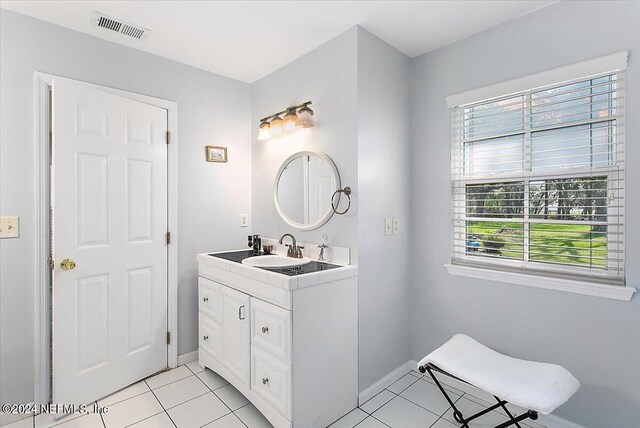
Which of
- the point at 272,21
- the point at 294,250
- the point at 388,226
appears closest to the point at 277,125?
the point at 272,21

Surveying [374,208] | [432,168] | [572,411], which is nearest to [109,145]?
[374,208]

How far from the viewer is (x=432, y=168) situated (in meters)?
2.42

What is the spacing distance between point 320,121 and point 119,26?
1490 mm

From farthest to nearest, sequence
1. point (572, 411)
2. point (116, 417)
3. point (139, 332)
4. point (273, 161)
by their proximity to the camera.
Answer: point (273, 161)
point (139, 332)
point (116, 417)
point (572, 411)

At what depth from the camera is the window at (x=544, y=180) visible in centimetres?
172

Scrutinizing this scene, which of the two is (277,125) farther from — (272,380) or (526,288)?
(526,288)

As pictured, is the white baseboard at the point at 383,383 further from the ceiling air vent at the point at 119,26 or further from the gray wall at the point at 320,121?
the ceiling air vent at the point at 119,26

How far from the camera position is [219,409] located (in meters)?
2.02

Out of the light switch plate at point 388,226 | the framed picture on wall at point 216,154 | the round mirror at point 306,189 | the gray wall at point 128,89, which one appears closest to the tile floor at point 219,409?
the gray wall at point 128,89

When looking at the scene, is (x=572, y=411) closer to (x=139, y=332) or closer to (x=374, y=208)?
(x=374, y=208)

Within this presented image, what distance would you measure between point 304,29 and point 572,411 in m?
2.89

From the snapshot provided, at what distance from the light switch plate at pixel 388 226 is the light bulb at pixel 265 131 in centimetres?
125

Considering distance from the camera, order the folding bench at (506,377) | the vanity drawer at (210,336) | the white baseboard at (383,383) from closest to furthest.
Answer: the folding bench at (506,377) → the white baseboard at (383,383) → the vanity drawer at (210,336)

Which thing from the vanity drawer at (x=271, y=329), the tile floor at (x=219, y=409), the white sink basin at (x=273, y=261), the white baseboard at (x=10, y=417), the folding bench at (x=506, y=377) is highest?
the white sink basin at (x=273, y=261)
